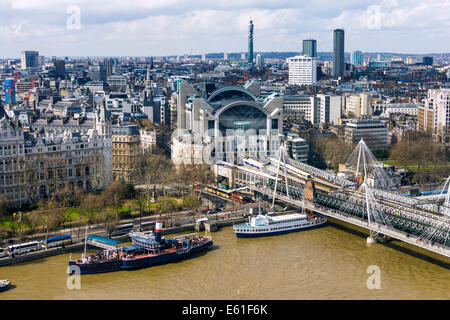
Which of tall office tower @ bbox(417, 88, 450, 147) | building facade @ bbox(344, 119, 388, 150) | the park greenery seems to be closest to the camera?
the park greenery

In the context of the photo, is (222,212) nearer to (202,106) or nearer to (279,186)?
(279,186)

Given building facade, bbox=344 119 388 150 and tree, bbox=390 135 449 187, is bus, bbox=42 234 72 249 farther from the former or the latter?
building facade, bbox=344 119 388 150

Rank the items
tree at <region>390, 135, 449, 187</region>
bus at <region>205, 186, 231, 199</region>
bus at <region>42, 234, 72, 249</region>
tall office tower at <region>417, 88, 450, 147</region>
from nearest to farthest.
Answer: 1. bus at <region>42, 234, 72, 249</region>
2. bus at <region>205, 186, 231, 199</region>
3. tree at <region>390, 135, 449, 187</region>
4. tall office tower at <region>417, 88, 450, 147</region>

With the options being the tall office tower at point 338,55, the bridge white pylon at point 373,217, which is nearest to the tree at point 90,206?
the bridge white pylon at point 373,217

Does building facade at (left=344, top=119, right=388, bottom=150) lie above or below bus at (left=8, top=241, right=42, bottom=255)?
above

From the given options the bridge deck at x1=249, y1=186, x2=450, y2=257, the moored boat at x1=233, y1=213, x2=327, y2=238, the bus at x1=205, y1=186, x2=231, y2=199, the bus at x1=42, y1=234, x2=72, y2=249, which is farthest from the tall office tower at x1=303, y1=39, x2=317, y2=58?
the bus at x1=42, y1=234, x2=72, y2=249

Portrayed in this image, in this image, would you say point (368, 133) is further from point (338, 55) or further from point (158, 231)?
point (338, 55)

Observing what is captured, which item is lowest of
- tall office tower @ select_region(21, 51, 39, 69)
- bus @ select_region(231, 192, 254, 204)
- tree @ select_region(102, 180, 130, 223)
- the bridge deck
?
bus @ select_region(231, 192, 254, 204)

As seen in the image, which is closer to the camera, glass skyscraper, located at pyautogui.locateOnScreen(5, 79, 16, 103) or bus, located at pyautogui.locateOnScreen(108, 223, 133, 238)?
bus, located at pyautogui.locateOnScreen(108, 223, 133, 238)
